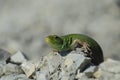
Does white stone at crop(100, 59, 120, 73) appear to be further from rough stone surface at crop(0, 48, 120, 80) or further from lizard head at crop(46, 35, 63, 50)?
lizard head at crop(46, 35, 63, 50)

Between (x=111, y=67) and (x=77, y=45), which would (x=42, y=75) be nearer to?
(x=77, y=45)

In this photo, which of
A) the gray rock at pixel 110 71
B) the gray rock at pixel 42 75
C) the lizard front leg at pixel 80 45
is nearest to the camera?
the gray rock at pixel 110 71


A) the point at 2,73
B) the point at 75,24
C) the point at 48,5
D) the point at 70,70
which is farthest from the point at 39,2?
the point at 70,70

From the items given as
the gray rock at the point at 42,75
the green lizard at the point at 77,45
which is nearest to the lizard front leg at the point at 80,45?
the green lizard at the point at 77,45

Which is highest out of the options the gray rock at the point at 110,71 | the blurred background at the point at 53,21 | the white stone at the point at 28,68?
the blurred background at the point at 53,21

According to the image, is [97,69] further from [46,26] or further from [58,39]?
[46,26]

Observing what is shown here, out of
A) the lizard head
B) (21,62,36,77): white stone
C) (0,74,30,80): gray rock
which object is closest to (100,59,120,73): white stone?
the lizard head

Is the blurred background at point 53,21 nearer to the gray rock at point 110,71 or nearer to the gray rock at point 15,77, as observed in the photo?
the gray rock at point 15,77
